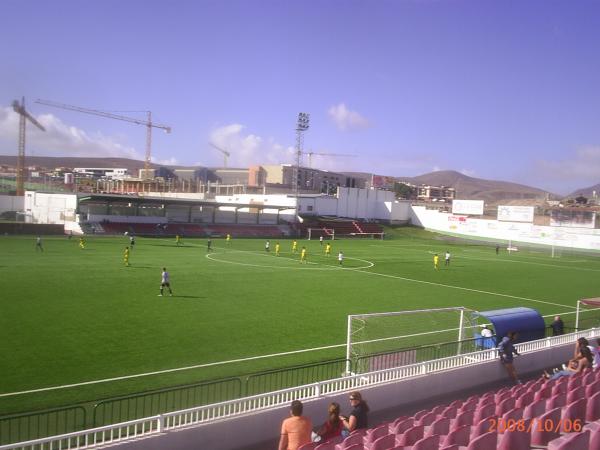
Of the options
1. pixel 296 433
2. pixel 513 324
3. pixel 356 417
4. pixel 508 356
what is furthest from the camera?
pixel 513 324

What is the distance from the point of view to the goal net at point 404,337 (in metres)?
13.1

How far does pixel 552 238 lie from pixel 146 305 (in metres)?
60.0

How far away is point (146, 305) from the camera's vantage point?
21.6 m

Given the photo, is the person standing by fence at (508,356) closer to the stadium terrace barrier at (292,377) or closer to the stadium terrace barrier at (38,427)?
the stadium terrace barrier at (292,377)

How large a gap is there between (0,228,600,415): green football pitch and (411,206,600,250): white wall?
20.3 m

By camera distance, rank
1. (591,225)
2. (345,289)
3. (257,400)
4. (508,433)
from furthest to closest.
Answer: (591,225)
(345,289)
(257,400)
(508,433)

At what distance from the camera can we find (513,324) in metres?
15.7

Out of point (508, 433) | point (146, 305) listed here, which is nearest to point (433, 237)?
point (146, 305)

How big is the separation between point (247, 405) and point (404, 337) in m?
7.30

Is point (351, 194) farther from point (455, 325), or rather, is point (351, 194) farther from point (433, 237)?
point (455, 325)

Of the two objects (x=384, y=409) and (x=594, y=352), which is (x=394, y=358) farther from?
(x=594, y=352)

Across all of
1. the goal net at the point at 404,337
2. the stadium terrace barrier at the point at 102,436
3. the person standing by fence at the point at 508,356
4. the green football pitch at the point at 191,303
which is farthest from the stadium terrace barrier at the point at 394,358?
the stadium terrace barrier at the point at 102,436

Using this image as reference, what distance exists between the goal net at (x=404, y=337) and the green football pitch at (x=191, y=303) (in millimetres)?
1696
